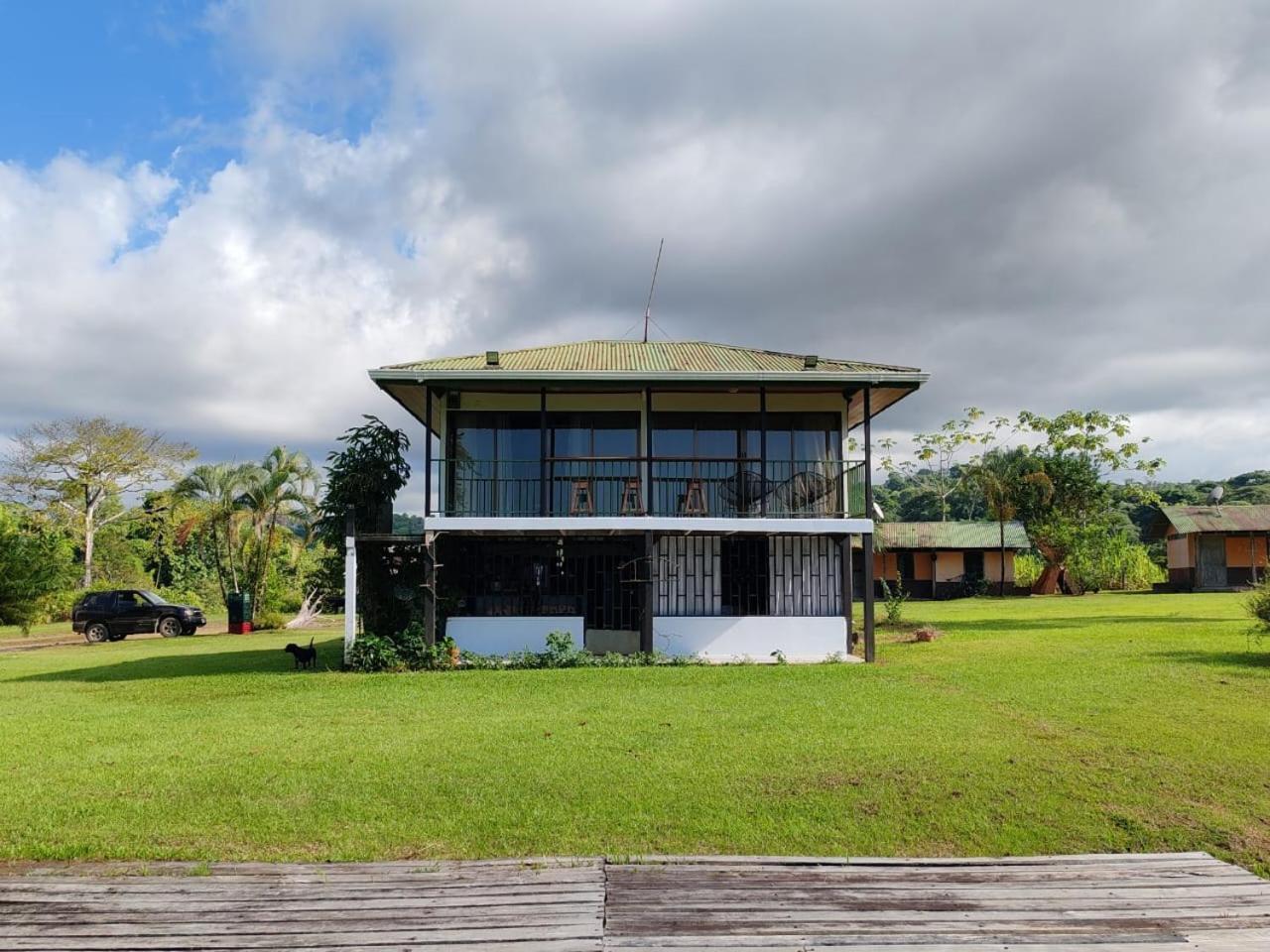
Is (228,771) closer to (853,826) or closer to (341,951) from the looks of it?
(341,951)

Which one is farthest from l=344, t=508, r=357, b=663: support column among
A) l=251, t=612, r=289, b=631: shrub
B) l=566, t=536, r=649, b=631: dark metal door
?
l=251, t=612, r=289, b=631: shrub

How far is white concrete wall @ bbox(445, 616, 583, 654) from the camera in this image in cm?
1552

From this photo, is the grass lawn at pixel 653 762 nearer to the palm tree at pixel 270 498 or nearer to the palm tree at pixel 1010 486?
the palm tree at pixel 270 498

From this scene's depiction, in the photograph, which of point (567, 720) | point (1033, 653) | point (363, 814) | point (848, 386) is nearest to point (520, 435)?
point (848, 386)

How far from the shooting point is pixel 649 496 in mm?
15867

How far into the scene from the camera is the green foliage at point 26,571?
25156mm

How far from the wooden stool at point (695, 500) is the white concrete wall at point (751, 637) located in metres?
2.04

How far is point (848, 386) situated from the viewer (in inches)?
628

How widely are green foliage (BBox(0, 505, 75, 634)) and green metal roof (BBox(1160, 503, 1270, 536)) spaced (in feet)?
139

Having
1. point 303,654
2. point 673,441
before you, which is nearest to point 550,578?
point 673,441

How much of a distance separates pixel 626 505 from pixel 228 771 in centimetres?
963

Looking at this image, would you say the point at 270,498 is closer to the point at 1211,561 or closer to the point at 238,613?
the point at 238,613

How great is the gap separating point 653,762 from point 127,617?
22636mm

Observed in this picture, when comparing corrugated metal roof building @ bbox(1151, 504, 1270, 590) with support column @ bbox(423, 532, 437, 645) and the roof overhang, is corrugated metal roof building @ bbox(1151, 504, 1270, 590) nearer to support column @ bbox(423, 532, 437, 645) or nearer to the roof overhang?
the roof overhang
